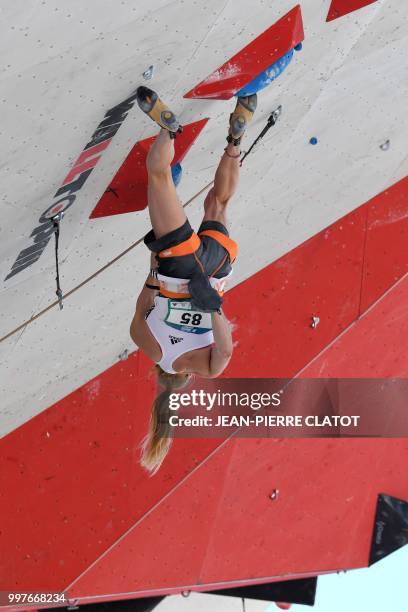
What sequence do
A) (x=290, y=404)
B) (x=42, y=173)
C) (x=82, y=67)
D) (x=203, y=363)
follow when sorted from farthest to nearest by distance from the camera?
(x=290, y=404) < (x=203, y=363) < (x=42, y=173) < (x=82, y=67)

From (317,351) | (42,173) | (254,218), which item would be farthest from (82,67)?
(317,351)

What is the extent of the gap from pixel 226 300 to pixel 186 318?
1.28 metres

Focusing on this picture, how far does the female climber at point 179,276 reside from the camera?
1964 millimetres

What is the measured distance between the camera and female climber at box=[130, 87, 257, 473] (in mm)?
1964

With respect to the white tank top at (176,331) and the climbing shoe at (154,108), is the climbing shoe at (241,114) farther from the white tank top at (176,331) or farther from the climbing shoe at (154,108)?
the white tank top at (176,331)

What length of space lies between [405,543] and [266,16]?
8.75ft

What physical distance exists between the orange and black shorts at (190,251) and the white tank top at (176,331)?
0.51 feet

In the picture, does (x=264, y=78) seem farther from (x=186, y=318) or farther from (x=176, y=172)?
(x=186, y=318)

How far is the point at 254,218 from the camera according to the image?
3141 mm

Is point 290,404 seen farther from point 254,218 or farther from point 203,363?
point 203,363

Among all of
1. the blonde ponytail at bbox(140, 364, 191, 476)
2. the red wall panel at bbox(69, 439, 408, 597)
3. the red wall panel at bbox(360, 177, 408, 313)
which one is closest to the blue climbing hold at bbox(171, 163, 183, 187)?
the blonde ponytail at bbox(140, 364, 191, 476)

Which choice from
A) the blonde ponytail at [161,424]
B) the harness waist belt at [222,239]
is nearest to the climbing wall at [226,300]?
the harness waist belt at [222,239]

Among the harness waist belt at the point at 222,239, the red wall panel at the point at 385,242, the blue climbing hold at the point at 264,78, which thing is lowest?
the red wall panel at the point at 385,242

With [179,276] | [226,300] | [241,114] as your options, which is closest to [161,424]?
[179,276]
